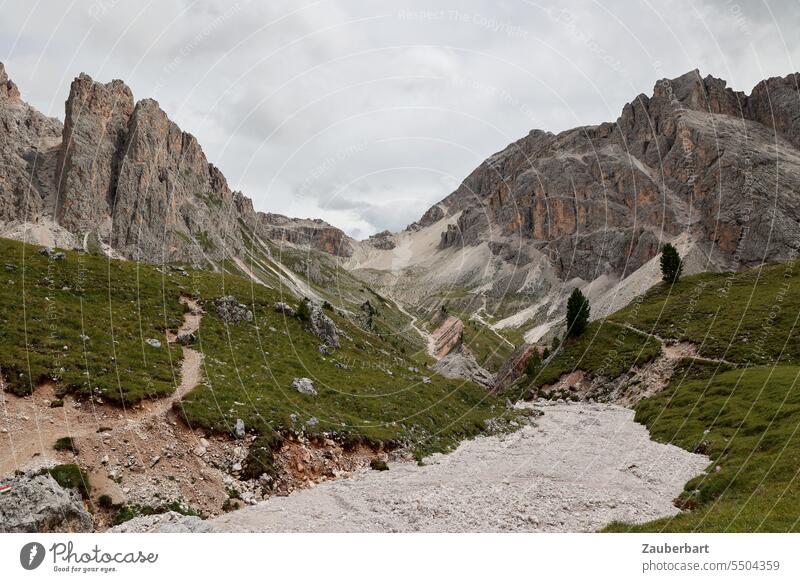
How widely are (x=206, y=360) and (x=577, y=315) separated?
266ft

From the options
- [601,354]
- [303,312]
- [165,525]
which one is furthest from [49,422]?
[601,354]

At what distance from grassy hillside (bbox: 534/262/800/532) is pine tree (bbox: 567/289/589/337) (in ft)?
6.70

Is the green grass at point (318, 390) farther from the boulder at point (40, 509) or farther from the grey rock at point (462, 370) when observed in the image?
the grey rock at point (462, 370)

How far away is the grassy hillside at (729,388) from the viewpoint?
20.7 m

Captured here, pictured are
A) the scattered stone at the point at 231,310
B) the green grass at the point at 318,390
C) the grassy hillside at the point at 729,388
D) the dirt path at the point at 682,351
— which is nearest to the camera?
the grassy hillside at the point at 729,388

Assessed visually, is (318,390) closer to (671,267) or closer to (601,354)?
(601,354)

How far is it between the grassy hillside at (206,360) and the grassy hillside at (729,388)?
18.8 m

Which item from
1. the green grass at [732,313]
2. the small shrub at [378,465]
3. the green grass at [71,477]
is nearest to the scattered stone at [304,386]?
the small shrub at [378,465]

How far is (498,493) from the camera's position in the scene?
85.9ft

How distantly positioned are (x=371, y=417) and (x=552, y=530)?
18.3 meters

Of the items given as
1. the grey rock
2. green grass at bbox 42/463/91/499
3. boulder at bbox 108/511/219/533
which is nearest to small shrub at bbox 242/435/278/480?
boulder at bbox 108/511/219/533

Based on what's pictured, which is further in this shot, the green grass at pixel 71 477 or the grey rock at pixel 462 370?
the grey rock at pixel 462 370

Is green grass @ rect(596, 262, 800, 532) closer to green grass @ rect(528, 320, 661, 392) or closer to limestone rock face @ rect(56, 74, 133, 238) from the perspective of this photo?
green grass @ rect(528, 320, 661, 392)
